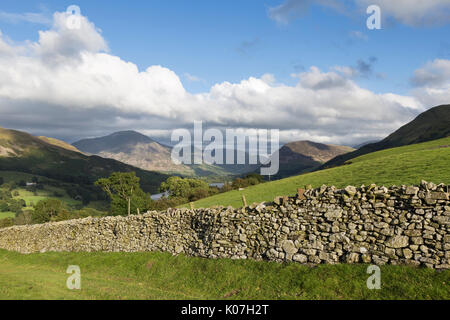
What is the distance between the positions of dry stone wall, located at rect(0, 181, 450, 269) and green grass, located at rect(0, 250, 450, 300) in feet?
2.01

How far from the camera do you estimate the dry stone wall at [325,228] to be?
1061 cm

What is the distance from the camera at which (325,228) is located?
1262 cm

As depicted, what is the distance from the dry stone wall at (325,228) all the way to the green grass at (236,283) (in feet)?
2.01

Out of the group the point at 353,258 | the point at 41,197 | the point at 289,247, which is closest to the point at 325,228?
the point at 353,258

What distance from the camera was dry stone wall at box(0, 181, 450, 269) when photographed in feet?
34.8

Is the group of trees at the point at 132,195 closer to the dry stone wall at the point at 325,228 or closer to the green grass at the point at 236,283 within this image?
the dry stone wall at the point at 325,228

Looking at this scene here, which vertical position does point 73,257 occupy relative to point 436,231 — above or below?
below

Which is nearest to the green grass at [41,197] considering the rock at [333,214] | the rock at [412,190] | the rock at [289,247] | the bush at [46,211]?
the bush at [46,211]

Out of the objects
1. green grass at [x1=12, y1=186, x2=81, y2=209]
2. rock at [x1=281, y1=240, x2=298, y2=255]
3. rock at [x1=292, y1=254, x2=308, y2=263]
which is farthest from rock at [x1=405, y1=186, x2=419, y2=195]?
green grass at [x1=12, y1=186, x2=81, y2=209]
